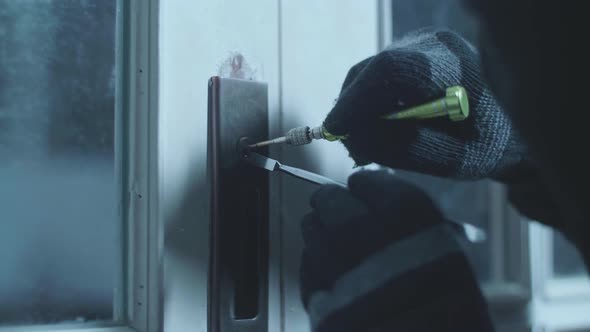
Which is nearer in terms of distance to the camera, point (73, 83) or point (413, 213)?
point (413, 213)

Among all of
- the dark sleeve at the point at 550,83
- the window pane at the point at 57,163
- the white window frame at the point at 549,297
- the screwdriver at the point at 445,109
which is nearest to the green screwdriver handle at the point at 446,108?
the screwdriver at the point at 445,109

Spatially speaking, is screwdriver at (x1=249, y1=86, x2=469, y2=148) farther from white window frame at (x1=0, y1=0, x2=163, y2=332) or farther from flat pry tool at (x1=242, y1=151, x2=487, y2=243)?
white window frame at (x1=0, y1=0, x2=163, y2=332)

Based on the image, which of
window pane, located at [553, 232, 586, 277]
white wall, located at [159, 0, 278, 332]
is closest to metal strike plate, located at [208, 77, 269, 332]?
white wall, located at [159, 0, 278, 332]

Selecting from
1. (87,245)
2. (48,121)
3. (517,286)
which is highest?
(48,121)

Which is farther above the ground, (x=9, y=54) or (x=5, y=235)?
(x=9, y=54)

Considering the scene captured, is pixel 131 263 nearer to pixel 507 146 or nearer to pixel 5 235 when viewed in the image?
pixel 5 235

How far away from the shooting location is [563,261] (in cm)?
94

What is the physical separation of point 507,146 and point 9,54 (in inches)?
15.9


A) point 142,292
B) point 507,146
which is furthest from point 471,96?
point 142,292

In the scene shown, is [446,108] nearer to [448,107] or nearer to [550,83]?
[448,107]

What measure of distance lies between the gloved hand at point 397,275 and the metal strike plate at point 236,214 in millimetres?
132

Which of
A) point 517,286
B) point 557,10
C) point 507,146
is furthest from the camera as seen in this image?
point 517,286

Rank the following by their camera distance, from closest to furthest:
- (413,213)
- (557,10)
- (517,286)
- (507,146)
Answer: (557,10) → (413,213) → (507,146) → (517,286)

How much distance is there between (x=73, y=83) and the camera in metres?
0.47
